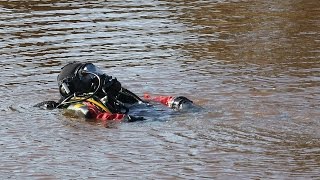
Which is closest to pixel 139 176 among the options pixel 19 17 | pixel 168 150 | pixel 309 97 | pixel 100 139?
pixel 168 150

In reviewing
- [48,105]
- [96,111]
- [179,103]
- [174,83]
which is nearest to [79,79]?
[96,111]

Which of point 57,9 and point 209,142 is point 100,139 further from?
point 57,9

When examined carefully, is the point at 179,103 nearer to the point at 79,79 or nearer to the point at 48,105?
the point at 79,79

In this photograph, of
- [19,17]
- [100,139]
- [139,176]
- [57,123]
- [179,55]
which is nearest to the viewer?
[139,176]

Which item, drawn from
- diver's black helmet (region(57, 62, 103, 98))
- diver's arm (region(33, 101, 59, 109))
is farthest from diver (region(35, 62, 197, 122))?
diver's arm (region(33, 101, 59, 109))

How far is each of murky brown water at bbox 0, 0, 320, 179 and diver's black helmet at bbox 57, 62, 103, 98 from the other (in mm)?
403

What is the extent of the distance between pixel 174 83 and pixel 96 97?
2.21m

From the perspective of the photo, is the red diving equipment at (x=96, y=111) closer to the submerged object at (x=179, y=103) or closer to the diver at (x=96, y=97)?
the diver at (x=96, y=97)

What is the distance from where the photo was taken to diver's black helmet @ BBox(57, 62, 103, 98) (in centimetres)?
1105

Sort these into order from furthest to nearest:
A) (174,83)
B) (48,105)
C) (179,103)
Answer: (174,83) → (48,105) → (179,103)

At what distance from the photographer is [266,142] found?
9.59 metres

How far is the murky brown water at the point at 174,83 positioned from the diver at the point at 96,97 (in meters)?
0.19

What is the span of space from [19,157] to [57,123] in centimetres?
147

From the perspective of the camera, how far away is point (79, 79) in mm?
11070
